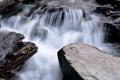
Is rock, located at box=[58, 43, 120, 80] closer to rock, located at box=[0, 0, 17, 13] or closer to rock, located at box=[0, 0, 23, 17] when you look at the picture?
rock, located at box=[0, 0, 23, 17]

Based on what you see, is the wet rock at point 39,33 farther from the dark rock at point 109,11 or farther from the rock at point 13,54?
the dark rock at point 109,11

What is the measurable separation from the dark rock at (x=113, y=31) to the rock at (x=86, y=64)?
58.2 inches

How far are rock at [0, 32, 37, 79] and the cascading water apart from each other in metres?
0.54

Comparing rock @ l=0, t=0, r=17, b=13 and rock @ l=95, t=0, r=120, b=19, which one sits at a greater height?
rock @ l=0, t=0, r=17, b=13

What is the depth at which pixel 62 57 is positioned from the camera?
212 inches

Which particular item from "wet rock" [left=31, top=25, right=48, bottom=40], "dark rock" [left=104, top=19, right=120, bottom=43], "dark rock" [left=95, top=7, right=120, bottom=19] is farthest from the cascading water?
"dark rock" [left=95, top=7, right=120, bottom=19]

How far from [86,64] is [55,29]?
2.45m

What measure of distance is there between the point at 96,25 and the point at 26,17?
228cm

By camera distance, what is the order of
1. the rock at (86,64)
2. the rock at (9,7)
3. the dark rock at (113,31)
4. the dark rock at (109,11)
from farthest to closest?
the rock at (9,7) → the dark rock at (109,11) → the dark rock at (113,31) → the rock at (86,64)

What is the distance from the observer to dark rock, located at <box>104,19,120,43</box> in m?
6.73

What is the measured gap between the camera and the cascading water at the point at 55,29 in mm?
6772

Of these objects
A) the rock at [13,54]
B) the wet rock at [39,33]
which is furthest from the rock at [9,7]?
the rock at [13,54]

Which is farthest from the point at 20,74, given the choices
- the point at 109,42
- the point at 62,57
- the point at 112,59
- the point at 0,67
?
the point at 109,42

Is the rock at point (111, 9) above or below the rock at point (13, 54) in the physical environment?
above
